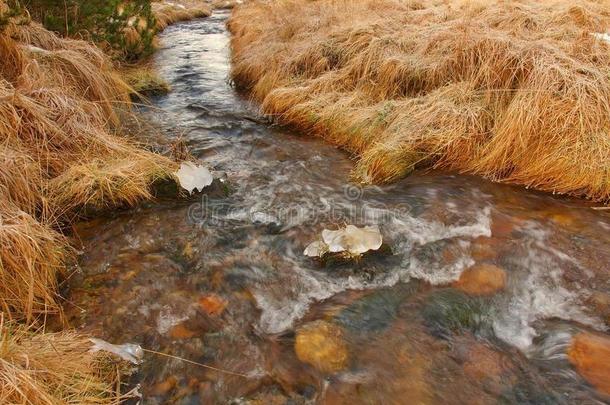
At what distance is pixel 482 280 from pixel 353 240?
3.48 ft

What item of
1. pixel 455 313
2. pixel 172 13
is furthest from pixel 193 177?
pixel 172 13

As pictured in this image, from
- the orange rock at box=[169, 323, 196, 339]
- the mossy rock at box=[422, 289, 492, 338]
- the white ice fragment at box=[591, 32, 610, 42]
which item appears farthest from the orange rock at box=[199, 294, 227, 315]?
the white ice fragment at box=[591, 32, 610, 42]

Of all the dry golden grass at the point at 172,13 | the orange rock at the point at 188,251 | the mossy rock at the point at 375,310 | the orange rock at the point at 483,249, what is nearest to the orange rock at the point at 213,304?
the orange rock at the point at 188,251

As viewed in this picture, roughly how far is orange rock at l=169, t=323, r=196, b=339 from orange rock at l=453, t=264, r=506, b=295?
2.01 meters

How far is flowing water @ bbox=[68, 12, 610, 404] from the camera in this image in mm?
2451

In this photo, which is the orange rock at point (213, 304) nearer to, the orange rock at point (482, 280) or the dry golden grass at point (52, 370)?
the dry golden grass at point (52, 370)

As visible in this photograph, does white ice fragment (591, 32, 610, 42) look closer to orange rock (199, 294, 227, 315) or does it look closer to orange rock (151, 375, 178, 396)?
orange rock (199, 294, 227, 315)

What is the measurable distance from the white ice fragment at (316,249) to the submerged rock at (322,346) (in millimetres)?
714

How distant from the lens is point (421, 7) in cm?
1072

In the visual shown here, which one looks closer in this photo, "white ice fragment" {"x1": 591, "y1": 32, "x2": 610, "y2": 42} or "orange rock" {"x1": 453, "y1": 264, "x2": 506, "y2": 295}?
"orange rock" {"x1": 453, "y1": 264, "x2": 506, "y2": 295}

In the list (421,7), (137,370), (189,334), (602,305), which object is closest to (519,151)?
(602,305)

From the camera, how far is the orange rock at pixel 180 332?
270cm

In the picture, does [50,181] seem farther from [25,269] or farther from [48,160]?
[25,269]

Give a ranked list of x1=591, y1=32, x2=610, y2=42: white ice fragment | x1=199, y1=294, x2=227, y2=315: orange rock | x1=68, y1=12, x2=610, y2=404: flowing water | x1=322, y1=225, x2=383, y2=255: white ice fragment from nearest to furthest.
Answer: x1=68, y1=12, x2=610, y2=404: flowing water < x1=199, y1=294, x2=227, y2=315: orange rock < x1=322, y1=225, x2=383, y2=255: white ice fragment < x1=591, y1=32, x2=610, y2=42: white ice fragment
